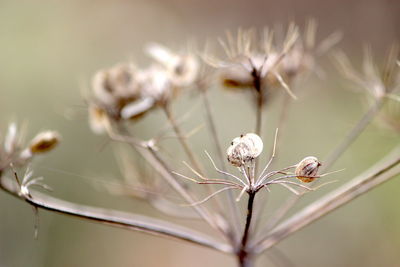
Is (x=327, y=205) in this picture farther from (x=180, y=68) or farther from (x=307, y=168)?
(x=180, y=68)

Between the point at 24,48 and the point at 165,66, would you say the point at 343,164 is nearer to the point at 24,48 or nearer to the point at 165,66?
the point at 165,66

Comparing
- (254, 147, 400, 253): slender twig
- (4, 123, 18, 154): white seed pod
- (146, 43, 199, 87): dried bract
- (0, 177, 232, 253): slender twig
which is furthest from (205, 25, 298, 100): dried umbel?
(4, 123, 18, 154): white seed pod

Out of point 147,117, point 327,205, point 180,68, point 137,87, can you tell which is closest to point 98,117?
point 137,87

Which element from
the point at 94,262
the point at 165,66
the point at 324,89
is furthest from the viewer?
the point at 324,89

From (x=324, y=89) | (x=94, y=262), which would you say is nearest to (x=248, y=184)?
(x=94, y=262)

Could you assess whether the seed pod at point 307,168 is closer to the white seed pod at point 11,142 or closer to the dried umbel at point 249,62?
the dried umbel at point 249,62

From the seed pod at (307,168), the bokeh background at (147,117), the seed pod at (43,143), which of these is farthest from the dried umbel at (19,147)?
the bokeh background at (147,117)
